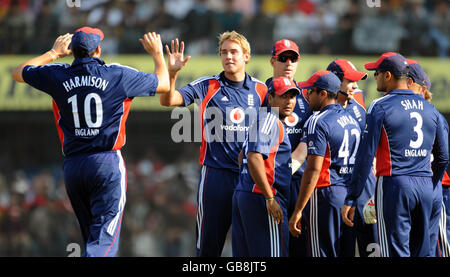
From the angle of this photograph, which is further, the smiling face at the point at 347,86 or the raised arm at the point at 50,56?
the smiling face at the point at 347,86

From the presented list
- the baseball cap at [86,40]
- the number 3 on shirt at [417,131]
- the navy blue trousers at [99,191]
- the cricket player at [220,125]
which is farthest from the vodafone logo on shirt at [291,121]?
the baseball cap at [86,40]

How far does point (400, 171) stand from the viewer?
22.6ft

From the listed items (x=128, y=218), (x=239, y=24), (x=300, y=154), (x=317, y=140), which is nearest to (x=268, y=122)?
(x=317, y=140)

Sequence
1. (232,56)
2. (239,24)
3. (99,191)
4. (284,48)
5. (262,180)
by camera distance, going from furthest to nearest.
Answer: (239,24)
(284,48)
(232,56)
(99,191)
(262,180)

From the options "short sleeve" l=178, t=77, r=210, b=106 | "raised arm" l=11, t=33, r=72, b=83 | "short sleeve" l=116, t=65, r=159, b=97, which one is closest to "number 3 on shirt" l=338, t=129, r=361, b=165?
"short sleeve" l=178, t=77, r=210, b=106

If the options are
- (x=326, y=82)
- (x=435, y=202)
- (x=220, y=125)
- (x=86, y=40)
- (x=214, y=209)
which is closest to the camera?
(x=86, y=40)

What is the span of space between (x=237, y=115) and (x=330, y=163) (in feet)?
3.84

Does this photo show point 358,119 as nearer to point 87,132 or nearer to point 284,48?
point 284,48

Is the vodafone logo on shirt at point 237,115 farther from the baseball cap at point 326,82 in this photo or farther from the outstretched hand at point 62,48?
the outstretched hand at point 62,48

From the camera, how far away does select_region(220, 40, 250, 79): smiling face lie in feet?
25.3

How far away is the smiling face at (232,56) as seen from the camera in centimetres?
771

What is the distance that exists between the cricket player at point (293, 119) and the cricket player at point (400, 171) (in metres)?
0.77

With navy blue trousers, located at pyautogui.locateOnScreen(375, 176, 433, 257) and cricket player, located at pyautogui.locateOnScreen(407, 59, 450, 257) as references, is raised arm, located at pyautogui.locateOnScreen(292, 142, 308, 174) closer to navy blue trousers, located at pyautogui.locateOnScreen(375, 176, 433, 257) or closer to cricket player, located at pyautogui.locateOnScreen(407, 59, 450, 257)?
navy blue trousers, located at pyautogui.locateOnScreen(375, 176, 433, 257)
